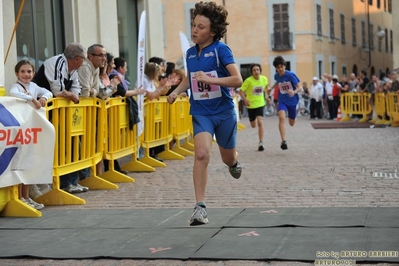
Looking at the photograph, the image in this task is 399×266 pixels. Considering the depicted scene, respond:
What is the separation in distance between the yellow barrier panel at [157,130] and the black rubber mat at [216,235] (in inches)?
224

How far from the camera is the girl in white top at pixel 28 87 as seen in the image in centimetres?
1004

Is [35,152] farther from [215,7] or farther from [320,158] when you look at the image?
[320,158]

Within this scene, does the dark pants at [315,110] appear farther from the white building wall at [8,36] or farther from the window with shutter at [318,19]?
the white building wall at [8,36]

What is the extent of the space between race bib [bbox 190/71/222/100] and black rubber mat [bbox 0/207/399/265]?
1.19 meters

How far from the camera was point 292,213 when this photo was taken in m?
8.88

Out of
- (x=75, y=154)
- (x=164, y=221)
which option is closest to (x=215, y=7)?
(x=164, y=221)

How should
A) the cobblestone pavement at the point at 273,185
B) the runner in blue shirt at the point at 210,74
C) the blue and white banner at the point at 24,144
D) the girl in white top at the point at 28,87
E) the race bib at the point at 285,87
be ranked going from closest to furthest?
the runner in blue shirt at the point at 210,74 < the blue and white banner at the point at 24,144 < the cobblestone pavement at the point at 273,185 < the girl in white top at the point at 28,87 < the race bib at the point at 285,87

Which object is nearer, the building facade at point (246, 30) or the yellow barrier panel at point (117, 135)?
the yellow barrier panel at point (117, 135)

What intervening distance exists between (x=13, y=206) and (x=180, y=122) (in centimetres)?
901

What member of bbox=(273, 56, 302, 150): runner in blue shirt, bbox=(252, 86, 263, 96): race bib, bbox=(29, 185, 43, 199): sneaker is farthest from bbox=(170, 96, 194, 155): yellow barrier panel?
bbox=(29, 185, 43, 199): sneaker

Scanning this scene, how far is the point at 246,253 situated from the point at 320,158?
929cm

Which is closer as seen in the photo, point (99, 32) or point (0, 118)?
point (0, 118)

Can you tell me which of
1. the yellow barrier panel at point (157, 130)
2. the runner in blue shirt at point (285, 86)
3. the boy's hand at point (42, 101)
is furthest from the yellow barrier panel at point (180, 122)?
the boy's hand at point (42, 101)

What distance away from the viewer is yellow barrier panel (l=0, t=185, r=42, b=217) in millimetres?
9531
